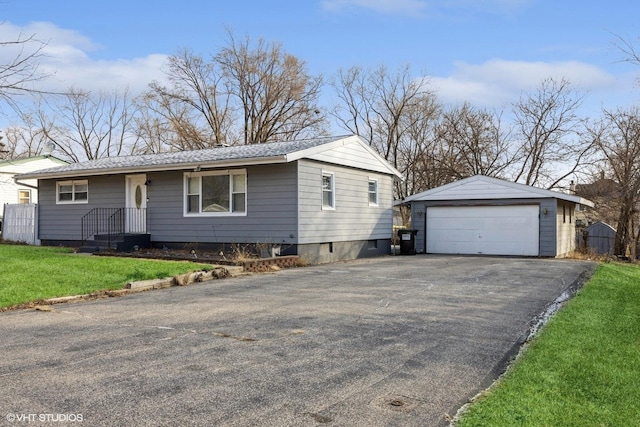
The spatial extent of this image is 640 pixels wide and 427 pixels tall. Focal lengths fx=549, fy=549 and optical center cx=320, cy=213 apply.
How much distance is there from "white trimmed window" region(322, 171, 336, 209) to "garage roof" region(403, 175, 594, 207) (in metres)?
5.68

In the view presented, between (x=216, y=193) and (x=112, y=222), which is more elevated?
(x=216, y=193)

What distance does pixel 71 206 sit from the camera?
20.0 metres

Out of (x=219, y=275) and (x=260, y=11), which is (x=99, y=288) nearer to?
(x=219, y=275)

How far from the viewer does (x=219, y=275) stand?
12516 mm

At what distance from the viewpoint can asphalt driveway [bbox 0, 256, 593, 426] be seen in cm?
407

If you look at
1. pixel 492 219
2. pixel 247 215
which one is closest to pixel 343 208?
pixel 247 215

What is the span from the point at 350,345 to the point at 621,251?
2563cm

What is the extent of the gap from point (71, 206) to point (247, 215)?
7719 millimetres

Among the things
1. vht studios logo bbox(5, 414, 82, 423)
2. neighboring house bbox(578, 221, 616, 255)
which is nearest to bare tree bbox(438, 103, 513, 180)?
neighboring house bbox(578, 221, 616, 255)

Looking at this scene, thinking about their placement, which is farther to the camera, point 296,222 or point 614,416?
point 296,222

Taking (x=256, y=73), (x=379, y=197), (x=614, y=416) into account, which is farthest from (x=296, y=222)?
(x=256, y=73)

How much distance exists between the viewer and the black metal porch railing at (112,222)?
1848 centimetres

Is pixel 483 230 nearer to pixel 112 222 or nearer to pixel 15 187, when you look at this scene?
pixel 112 222

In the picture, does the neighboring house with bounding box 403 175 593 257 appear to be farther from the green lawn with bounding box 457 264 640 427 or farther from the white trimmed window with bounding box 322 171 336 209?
the green lawn with bounding box 457 264 640 427
